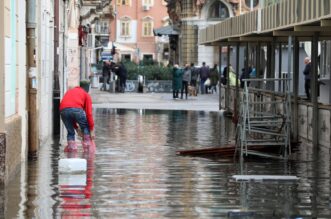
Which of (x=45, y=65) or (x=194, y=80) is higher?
(x=45, y=65)

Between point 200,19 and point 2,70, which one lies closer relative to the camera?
point 2,70

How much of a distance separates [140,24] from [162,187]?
100860 millimetres

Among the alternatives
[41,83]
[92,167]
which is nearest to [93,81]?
[41,83]

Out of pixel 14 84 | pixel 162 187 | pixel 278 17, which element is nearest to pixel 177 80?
pixel 278 17

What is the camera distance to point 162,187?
14.7 meters

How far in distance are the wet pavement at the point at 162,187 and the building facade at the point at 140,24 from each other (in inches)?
3570

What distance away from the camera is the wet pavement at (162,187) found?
1230 cm

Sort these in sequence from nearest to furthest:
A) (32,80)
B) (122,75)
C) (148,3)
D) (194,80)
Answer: (32,80) → (194,80) → (122,75) → (148,3)

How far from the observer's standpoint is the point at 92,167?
17500mm

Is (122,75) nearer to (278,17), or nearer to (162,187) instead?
(278,17)

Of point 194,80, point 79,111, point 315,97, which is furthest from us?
point 194,80

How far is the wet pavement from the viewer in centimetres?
1230

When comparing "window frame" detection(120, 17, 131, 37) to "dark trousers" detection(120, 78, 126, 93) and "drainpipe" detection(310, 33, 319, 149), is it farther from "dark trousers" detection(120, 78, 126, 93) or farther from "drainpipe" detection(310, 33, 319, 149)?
"drainpipe" detection(310, 33, 319, 149)

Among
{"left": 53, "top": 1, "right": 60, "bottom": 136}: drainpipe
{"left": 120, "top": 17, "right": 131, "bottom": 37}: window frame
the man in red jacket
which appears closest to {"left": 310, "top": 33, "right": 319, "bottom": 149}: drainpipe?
the man in red jacket
